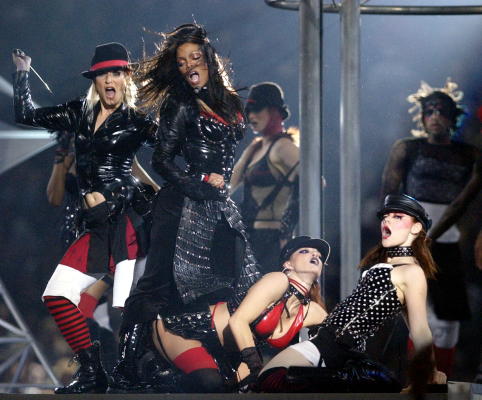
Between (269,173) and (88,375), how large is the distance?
4.80ft

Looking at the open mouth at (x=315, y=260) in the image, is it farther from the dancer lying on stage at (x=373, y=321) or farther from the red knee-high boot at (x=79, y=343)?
the red knee-high boot at (x=79, y=343)

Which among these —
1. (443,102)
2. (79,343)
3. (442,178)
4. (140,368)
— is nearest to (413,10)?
(443,102)

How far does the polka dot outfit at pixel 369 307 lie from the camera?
394 cm

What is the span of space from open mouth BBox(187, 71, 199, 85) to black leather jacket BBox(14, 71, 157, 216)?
1.02 feet

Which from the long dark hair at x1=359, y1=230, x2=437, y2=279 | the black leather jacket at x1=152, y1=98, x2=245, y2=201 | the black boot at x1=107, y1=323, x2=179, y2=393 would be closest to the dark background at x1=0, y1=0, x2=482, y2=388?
the black leather jacket at x1=152, y1=98, x2=245, y2=201

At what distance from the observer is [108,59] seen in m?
4.27

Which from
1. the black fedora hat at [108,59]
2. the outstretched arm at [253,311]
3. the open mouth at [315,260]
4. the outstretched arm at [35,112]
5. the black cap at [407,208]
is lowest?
the outstretched arm at [253,311]

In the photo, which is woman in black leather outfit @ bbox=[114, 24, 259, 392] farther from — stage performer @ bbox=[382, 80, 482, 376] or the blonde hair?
stage performer @ bbox=[382, 80, 482, 376]

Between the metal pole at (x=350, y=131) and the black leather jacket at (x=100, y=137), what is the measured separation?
1.08 metres

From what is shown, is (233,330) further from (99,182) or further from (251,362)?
(99,182)

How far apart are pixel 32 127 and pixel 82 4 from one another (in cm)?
74

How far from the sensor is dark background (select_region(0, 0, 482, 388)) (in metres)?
4.24

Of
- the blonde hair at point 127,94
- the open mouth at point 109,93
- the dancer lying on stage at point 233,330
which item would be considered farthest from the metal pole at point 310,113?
the open mouth at point 109,93

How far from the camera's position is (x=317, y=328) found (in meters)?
4.22
